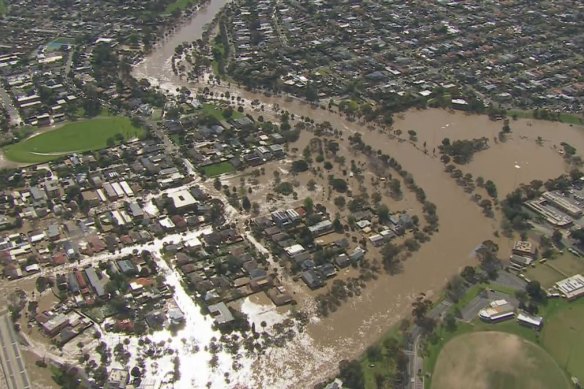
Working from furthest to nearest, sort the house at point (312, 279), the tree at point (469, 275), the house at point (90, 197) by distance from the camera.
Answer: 1. the house at point (90, 197)
2. the tree at point (469, 275)
3. the house at point (312, 279)

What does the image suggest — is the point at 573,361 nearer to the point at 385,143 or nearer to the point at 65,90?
the point at 385,143

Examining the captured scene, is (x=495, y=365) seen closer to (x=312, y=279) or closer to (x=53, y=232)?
(x=312, y=279)

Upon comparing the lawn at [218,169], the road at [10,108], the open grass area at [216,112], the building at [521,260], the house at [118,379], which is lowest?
the road at [10,108]

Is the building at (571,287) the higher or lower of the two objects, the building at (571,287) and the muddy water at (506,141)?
the higher

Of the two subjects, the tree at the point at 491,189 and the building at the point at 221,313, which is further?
the tree at the point at 491,189

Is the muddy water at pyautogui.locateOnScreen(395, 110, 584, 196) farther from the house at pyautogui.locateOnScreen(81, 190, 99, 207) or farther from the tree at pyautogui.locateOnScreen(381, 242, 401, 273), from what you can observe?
the house at pyautogui.locateOnScreen(81, 190, 99, 207)

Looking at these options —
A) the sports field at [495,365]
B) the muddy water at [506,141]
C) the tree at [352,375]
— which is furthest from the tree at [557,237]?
the tree at [352,375]

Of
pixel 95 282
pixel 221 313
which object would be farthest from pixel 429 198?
pixel 95 282

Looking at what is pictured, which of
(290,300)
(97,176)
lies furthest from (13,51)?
(290,300)

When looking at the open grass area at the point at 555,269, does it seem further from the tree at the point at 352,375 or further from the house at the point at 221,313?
the house at the point at 221,313

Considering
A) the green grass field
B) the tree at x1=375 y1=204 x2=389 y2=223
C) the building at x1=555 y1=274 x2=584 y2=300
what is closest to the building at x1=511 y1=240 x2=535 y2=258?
the building at x1=555 y1=274 x2=584 y2=300
